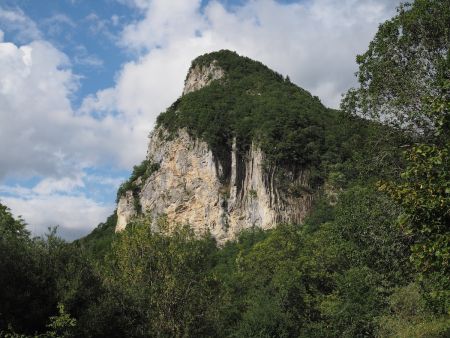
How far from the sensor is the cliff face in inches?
3371

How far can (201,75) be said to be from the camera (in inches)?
4941

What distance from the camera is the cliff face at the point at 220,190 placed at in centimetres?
8562

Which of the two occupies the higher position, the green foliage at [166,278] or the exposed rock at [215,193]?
the exposed rock at [215,193]

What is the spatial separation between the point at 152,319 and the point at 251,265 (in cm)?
2379

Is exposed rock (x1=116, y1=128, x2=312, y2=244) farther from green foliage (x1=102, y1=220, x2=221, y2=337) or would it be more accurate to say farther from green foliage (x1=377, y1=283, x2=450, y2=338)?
green foliage (x1=377, y1=283, x2=450, y2=338)

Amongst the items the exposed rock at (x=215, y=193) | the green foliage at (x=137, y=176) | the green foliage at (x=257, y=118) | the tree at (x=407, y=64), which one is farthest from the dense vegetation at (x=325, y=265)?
the green foliage at (x=137, y=176)

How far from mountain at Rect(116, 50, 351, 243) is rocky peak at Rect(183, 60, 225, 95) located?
49.9ft

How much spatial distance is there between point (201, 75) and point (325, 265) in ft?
296

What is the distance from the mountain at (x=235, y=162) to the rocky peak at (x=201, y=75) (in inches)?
599

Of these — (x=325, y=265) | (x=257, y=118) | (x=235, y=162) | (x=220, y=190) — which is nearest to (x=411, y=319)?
(x=325, y=265)

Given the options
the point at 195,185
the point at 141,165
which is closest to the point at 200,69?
the point at 141,165

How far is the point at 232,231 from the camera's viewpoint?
86500 millimetres

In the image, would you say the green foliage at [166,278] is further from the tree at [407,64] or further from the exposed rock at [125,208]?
the exposed rock at [125,208]

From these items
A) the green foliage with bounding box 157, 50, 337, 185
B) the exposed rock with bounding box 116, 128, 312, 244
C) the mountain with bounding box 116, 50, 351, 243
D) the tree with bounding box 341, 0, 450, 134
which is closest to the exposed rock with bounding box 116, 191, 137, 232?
the mountain with bounding box 116, 50, 351, 243
